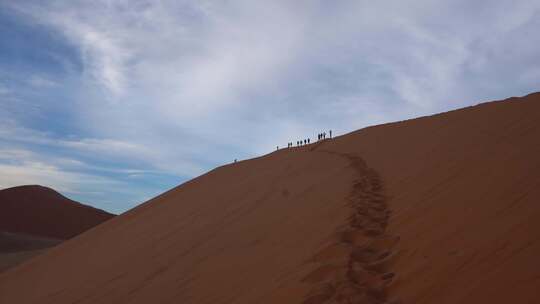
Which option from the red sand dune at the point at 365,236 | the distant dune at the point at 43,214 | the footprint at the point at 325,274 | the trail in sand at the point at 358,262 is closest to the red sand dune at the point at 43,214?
the distant dune at the point at 43,214

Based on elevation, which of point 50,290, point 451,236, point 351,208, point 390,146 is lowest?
point 50,290

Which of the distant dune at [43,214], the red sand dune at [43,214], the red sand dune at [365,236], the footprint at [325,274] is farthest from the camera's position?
the red sand dune at [43,214]

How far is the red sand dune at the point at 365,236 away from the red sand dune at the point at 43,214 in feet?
96.1

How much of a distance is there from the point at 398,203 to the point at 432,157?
7.29ft

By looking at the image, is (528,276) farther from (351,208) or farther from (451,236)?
(351,208)

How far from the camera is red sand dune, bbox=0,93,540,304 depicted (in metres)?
3.24

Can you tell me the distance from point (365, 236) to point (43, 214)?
135ft

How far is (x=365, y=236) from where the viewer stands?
→ 452cm

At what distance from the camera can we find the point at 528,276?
2695 mm

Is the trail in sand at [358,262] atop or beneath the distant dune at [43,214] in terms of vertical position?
beneath

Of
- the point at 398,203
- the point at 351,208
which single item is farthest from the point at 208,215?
the point at 398,203

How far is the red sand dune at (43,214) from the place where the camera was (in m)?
37.5

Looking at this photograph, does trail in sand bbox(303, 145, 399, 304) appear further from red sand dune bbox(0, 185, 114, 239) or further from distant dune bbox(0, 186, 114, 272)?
red sand dune bbox(0, 185, 114, 239)

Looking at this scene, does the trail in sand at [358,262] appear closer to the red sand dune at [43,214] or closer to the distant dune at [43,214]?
the distant dune at [43,214]
